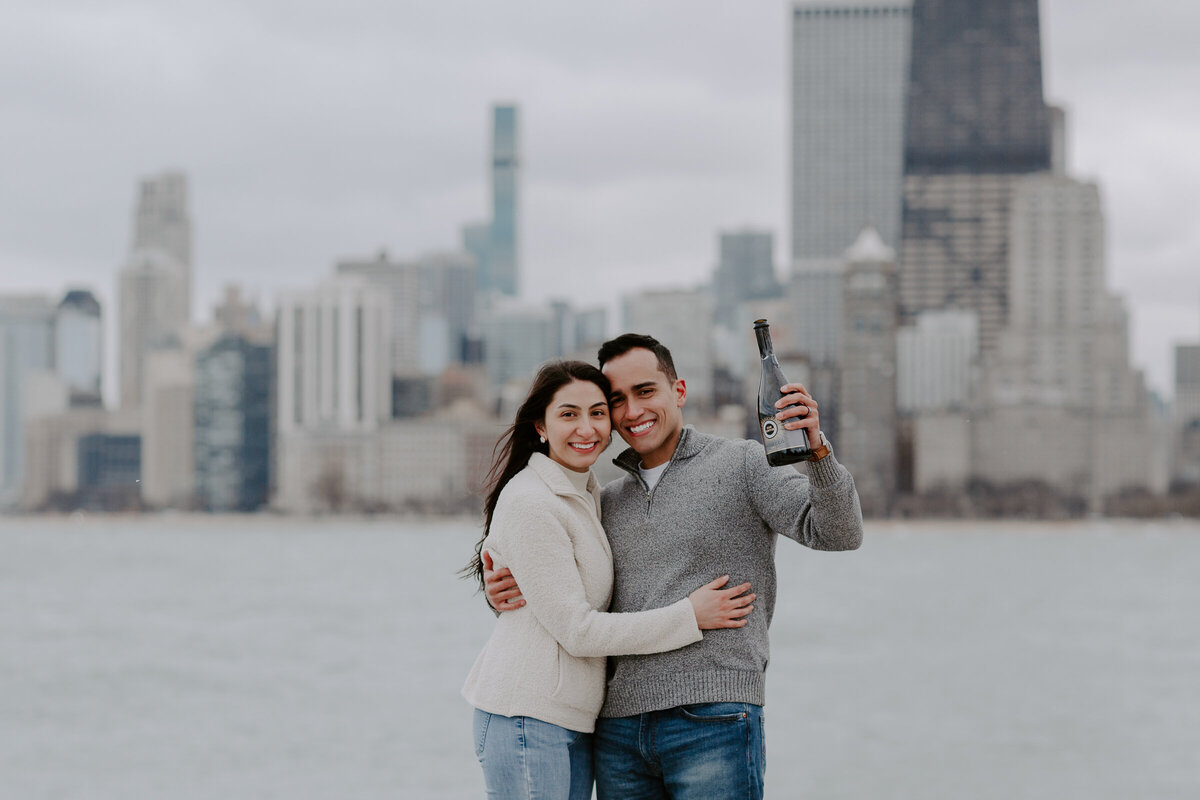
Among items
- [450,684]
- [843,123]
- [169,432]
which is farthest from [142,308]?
[450,684]

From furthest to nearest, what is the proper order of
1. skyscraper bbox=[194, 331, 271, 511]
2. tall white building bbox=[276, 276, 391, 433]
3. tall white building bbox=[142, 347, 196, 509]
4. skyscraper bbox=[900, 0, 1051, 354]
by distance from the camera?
1. skyscraper bbox=[900, 0, 1051, 354]
2. tall white building bbox=[276, 276, 391, 433]
3. tall white building bbox=[142, 347, 196, 509]
4. skyscraper bbox=[194, 331, 271, 511]

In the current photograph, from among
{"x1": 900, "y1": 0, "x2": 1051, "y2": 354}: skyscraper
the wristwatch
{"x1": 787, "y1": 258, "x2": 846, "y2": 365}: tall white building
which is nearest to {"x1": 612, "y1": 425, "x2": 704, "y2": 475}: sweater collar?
the wristwatch

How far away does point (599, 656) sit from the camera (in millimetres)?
3938

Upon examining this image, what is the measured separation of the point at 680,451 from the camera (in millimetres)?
4133

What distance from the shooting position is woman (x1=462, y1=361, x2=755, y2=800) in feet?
12.7

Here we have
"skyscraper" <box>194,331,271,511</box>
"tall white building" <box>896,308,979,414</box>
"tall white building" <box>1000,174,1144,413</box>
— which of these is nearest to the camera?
"tall white building" <box>1000,174,1144,413</box>

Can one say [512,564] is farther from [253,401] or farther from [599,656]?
[253,401]

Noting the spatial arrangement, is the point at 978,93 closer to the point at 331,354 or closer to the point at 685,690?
the point at 331,354

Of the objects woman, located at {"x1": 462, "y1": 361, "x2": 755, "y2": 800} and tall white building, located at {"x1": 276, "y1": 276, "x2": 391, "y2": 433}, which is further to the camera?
tall white building, located at {"x1": 276, "y1": 276, "x2": 391, "y2": 433}

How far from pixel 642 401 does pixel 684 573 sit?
509 mm

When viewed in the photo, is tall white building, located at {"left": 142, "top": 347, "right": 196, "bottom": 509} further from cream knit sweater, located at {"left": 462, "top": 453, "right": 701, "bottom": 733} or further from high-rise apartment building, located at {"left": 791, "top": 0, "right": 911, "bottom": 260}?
cream knit sweater, located at {"left": 462, "top": 453, "right": 701, "bottom": 733}

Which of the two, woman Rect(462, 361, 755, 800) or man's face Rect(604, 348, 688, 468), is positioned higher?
man's face Rect(604, 348, 688, 468)

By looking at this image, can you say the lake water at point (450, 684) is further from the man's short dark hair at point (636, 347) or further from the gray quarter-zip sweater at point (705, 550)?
the man's short dark hair at point (636, 347)

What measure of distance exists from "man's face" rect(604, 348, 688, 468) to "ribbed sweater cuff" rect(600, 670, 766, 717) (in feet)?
2.17
